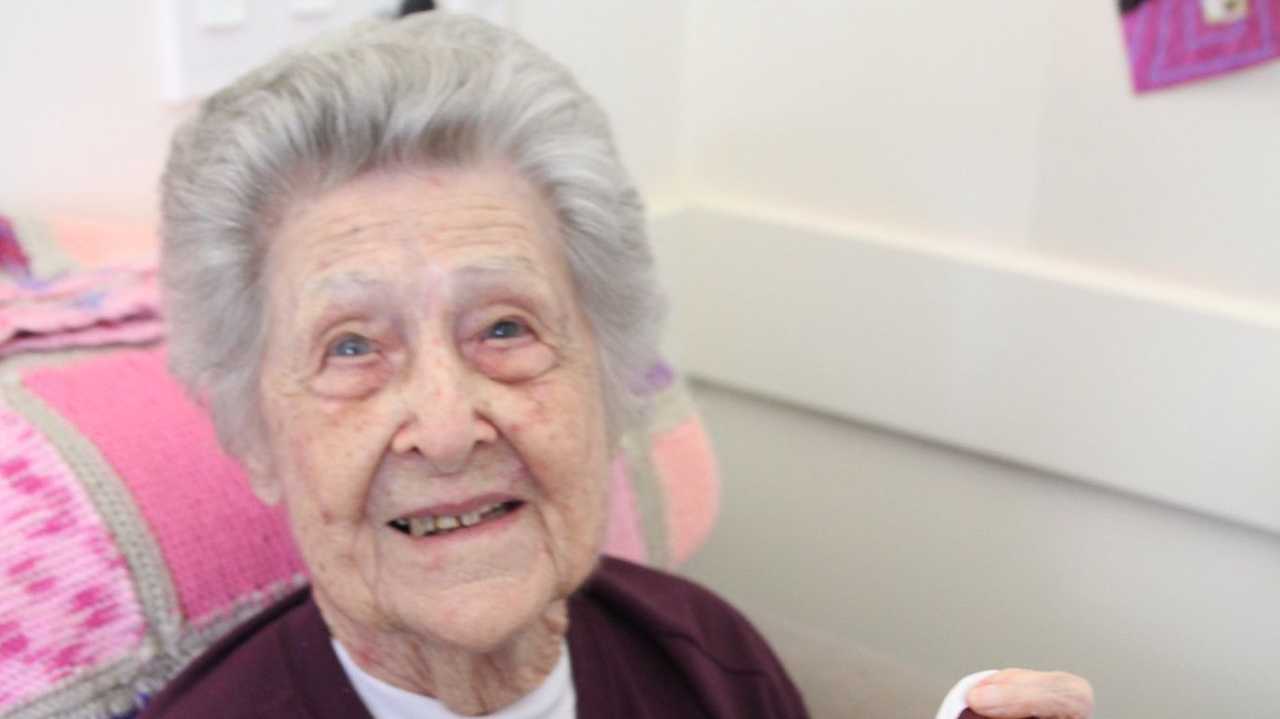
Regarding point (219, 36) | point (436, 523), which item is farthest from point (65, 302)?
point (436, 523)

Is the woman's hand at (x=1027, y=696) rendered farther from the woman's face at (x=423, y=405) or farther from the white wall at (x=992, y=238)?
the white wall at (x=992, y=238)

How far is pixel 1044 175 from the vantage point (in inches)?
72.3

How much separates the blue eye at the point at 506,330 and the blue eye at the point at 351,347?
0.10 m

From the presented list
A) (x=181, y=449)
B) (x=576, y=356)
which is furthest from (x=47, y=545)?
(x=576, y=356)

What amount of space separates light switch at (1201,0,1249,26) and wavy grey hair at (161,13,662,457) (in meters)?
0.84

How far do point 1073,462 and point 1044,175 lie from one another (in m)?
0.38

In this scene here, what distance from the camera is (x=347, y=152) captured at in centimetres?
109

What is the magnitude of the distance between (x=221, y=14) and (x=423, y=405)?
2.14ft

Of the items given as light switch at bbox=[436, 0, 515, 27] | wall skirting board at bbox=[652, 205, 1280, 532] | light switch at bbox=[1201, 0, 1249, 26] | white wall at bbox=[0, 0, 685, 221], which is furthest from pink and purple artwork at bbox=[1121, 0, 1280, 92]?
white wall at bbox=[0, 0, 685, 221]

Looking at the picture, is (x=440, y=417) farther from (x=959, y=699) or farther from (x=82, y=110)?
(x=82, y=110)

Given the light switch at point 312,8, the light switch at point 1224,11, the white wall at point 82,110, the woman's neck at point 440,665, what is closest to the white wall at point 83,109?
the white wall at point 82,110

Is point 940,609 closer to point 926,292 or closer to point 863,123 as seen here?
point 926,292

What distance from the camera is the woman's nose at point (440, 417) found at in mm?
1060

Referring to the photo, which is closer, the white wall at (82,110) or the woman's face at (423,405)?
the woman's face at (423,405)
